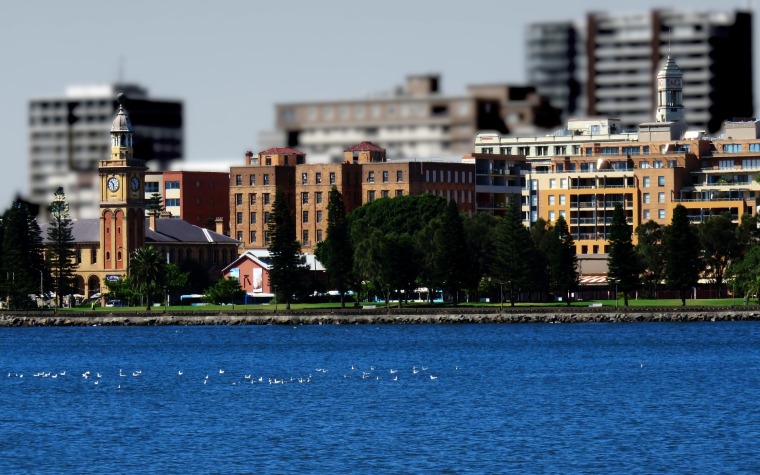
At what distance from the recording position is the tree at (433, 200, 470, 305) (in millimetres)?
176500

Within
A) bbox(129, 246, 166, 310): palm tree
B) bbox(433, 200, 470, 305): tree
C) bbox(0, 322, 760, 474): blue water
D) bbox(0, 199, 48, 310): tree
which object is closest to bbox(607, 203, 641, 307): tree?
bbox(433, 200, 470, 305): tree

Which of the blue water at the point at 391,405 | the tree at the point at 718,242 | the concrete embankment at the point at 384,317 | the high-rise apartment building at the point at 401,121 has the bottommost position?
the blue water at the point at 391,405

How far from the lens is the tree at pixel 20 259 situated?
19300cm

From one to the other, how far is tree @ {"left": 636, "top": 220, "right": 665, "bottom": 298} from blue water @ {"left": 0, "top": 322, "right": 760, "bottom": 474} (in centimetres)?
3622

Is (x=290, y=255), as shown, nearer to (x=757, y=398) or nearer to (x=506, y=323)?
(x=506, y=323)

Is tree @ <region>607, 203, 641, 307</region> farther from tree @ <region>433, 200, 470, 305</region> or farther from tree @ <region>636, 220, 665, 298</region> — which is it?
tree @ <region>433, 200, 470, 305</region>

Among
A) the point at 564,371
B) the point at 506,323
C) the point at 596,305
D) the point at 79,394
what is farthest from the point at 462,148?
the point at 596,305

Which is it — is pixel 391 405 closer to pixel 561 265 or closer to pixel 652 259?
pixel 561 265

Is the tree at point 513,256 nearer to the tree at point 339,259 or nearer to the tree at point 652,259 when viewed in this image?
the tree at point 652,259

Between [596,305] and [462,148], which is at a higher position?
[462,148]

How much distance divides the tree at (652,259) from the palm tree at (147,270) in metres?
52.0

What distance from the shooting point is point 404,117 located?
11506 centimetres

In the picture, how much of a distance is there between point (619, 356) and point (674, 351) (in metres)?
6.79

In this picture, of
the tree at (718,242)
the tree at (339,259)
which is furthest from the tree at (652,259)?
the tree at (339,259)
